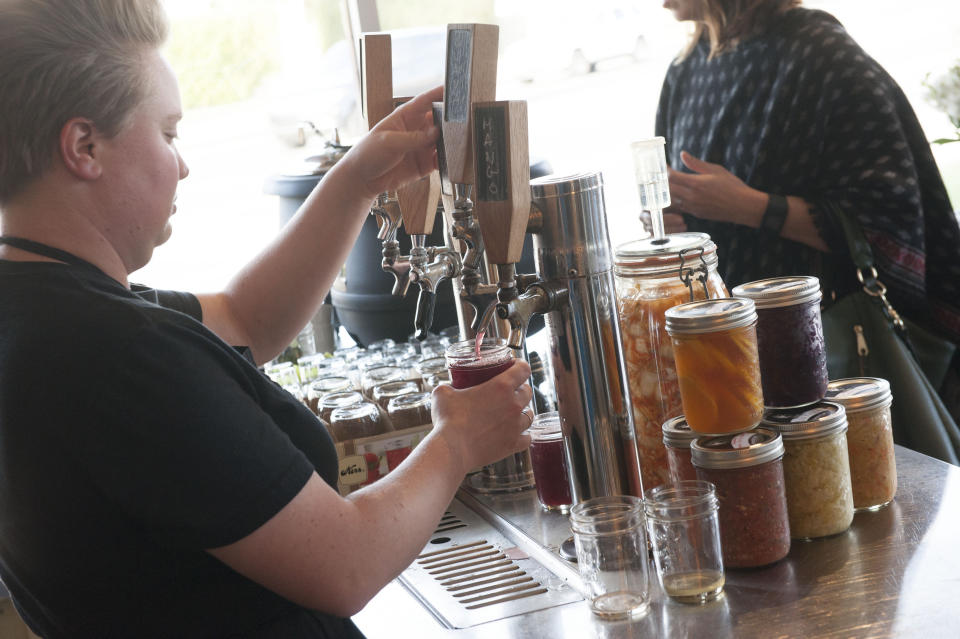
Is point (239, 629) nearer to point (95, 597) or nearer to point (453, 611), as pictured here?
point (95, 597)

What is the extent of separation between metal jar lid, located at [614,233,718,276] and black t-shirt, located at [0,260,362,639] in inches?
19.3

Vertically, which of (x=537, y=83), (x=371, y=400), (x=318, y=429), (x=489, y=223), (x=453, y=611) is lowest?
(x=453, y=611)

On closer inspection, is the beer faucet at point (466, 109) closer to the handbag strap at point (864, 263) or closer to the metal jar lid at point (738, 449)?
the metal jar lid at point (738, 449)

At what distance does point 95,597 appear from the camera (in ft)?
3.01

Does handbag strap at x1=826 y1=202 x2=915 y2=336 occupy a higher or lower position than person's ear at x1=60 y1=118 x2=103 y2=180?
lower

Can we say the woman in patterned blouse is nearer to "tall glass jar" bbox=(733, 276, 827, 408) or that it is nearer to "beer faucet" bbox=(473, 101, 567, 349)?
"tall glass jar" bbox=(733, 276, 827, 408)

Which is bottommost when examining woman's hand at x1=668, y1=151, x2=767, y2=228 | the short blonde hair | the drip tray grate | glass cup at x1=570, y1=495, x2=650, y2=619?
the drip tray grate

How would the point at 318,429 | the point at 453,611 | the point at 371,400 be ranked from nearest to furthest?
the point at 318,429 → the point at 453,611 → the point at 371,400

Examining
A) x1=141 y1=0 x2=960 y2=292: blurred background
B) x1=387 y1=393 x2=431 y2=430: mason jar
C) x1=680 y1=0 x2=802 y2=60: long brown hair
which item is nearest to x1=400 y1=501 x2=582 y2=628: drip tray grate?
x1=387 y1=393 x2=431 y2=430: mason jar

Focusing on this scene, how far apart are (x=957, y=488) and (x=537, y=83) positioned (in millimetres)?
4237

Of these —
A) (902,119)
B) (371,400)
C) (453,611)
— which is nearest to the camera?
(453,611)

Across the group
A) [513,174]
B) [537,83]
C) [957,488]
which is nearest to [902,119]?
[957,488]

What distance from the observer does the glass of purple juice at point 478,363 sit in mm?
1146

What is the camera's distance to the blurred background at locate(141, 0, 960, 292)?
415 cm
